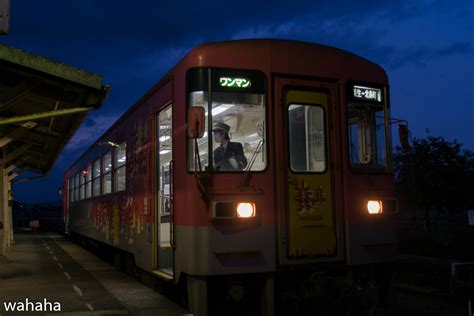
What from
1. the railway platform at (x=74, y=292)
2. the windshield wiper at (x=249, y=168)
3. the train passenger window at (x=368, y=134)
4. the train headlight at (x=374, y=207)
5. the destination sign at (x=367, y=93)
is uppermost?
the destination sign at (x=367, y=93)

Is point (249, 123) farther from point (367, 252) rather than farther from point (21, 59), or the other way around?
point (21, 59)

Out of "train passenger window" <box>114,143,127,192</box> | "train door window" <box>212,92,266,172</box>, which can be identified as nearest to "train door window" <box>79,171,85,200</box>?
"train passenger window" <box>114,143,127,192</box>

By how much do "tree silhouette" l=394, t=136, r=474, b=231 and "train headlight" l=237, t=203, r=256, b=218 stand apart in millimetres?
18567

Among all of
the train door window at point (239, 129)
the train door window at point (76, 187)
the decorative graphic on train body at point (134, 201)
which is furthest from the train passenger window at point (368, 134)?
→ the train door window at point (76, 187)

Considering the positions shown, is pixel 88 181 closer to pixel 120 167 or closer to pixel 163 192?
pixel 120 167

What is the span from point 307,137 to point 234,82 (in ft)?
3.69

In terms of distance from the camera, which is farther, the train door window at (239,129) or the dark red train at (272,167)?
the train door window at (239,129)

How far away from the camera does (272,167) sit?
584 cm

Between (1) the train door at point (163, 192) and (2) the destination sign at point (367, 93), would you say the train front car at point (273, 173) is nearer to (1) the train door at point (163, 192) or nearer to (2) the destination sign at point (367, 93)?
(2) the destination sign at point (367, 93)

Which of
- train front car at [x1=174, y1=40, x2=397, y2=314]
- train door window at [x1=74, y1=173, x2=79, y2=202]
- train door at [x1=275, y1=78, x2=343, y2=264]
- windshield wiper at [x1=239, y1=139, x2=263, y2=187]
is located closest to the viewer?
train front car at [x1=174, y1=40, x2=397, y2=314]

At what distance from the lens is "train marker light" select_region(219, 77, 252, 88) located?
577cm

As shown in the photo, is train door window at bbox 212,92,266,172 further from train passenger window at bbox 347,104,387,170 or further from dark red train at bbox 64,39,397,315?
train passenger window at bbox 347,104,387,170

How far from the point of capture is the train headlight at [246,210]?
5.57 meters

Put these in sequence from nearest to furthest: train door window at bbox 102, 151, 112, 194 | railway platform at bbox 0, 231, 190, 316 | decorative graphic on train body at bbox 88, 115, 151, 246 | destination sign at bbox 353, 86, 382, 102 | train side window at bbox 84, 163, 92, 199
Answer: destination sign at bbox 353, 86, 382, 102, railway platform at bbox 0, 231, 190, 316, decorative graphic on train body at bbox 88, 115, 151, 246, train door window at bbox 102, 151, 112, 194, train side window at bbox 84, 163, 92, 199
